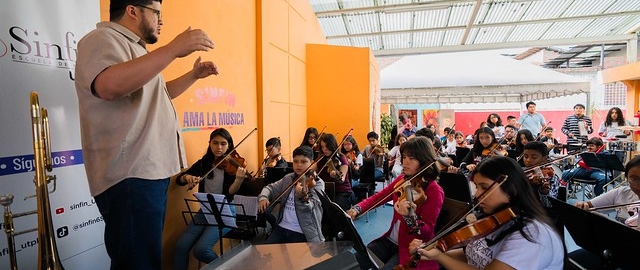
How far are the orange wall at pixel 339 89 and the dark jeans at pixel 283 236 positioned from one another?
12.4 feet

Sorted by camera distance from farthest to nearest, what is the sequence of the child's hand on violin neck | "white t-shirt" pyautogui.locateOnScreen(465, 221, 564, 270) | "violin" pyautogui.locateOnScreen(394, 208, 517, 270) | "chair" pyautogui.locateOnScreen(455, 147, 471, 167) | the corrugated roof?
1. the corrugated roof
2. "chair" pyautogui.locateOnScreen(455, 147, 471, 167)
3. the child's hand on violin neck
4. "violin" pyautogui.locateOnScreen(394, 208, 517, 270)
5. "white t-shirt" pyautogui.locateOnScreen(465, 221, 564, 270)

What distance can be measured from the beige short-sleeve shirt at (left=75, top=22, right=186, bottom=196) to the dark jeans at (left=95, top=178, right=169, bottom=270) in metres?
0.03

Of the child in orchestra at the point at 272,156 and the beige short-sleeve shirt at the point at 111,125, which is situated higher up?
the beige short-sleeve shirt at the point at 111,125

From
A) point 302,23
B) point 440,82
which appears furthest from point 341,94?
point 440,82

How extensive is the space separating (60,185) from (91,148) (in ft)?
3.52

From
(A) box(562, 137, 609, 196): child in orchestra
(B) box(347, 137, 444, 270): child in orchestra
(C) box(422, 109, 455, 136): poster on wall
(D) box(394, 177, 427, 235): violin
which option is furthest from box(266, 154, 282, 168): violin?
(C) box(422, 109, 455, 136): poster on wall

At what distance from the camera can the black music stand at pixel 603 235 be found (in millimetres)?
1561

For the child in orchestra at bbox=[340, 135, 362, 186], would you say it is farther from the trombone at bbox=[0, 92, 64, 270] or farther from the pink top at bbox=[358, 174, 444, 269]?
the trombone at bbox=[0, 92, 64, 270]

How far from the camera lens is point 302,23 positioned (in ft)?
20.0

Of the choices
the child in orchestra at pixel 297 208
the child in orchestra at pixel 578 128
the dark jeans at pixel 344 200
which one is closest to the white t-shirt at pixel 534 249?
the child in orchestra at pixel 297 208

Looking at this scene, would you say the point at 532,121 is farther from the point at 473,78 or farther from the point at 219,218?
the point at 219,218

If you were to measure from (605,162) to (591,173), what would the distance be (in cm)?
56

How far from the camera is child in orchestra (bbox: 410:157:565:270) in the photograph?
4.63 ft

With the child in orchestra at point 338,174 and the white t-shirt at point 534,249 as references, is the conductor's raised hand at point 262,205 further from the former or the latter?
the white t-shirt at point 534,249
